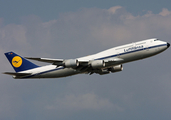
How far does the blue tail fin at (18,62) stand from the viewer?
67.5 m

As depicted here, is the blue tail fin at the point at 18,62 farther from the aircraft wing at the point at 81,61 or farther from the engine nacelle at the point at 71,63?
the engine nacelle at the point at 71,63

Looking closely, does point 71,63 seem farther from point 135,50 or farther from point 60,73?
point 135,50

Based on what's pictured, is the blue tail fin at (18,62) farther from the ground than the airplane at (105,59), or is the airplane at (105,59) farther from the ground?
the blue tail fin at (18,62)

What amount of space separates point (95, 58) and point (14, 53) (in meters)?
22.1

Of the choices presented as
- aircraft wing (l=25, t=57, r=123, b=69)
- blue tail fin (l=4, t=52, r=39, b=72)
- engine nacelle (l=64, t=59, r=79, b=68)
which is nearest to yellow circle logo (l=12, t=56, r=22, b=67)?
blue tail fin (l=4, t=52, r=39, b=72)

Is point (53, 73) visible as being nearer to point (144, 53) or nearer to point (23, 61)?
point (23, 61)

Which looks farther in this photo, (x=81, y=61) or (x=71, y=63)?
(x=81, y=61)

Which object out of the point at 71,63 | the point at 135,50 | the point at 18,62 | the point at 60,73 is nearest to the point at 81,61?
the point at 71,63

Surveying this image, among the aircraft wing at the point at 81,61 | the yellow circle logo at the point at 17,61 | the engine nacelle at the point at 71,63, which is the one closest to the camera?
the aircraft wing at the point at 81,61

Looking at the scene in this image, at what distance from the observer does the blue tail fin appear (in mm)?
67506

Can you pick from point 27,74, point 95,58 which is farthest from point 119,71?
point 27,74

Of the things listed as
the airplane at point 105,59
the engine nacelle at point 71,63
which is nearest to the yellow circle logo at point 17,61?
the airplane at point 105,59

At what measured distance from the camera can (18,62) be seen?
227ft

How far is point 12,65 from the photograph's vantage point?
2741 inches
